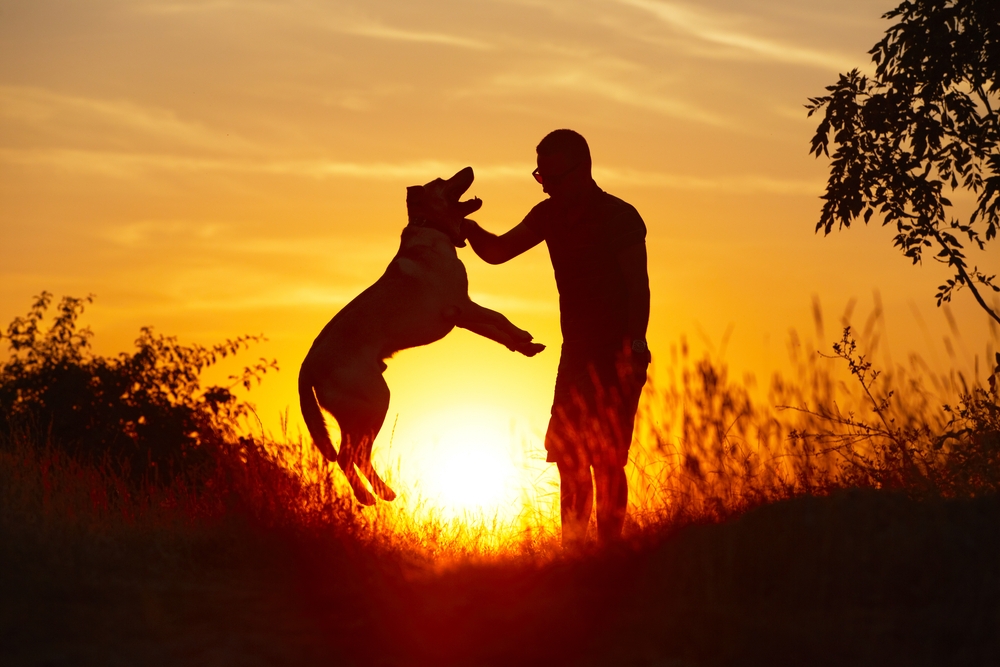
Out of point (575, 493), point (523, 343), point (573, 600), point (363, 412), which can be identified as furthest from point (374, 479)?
point (573, 600)

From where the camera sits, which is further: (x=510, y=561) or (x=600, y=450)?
(x=600, y=450)

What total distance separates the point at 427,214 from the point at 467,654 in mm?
3675

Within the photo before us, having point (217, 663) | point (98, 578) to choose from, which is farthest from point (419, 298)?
point (217, 663)

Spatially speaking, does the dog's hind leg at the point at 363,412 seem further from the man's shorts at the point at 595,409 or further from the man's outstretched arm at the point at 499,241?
the man's shorts at the point at 595,409

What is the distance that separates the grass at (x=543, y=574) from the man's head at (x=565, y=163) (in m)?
1.35

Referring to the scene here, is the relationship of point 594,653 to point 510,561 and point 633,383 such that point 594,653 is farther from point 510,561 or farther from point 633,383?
point 633,383

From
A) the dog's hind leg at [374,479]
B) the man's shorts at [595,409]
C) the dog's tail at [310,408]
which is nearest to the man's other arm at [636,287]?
the man's shorts at [595,409]

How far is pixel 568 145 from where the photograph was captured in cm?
579

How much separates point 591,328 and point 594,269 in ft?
1.09

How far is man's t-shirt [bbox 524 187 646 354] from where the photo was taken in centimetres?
575

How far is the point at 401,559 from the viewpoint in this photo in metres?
4.98

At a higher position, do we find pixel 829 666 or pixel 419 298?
pixel 419 298

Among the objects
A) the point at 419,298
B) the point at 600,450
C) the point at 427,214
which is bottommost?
the point at 600,450

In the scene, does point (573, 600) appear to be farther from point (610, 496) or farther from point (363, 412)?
point (363, 412)
